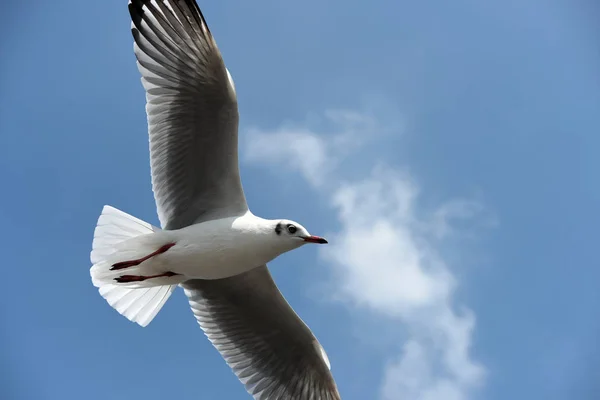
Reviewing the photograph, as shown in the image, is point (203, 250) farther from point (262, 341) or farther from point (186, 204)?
point (262, 341)

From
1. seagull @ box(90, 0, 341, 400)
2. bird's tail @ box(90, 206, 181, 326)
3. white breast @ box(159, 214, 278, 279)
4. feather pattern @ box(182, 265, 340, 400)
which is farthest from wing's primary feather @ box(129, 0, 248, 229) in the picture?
feather pattern @ box(182, 265, 340, 400)

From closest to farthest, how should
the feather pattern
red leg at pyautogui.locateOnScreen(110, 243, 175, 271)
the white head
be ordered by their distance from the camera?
the white head, red leg at pyautogui.locateOnScreen(110, 243, 175, 271), the feather pattern

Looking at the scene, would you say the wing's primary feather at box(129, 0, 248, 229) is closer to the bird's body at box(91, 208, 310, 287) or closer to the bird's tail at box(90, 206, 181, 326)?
the bird's body at box(91, 208, 310, 287)

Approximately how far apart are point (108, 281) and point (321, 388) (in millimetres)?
2285

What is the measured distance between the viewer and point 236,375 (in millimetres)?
7191

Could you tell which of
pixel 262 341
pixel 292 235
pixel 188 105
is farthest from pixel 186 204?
pixel 262 341

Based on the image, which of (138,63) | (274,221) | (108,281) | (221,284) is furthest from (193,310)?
(138,63)

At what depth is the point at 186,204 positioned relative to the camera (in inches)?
263

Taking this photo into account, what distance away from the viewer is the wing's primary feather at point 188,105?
6.26m

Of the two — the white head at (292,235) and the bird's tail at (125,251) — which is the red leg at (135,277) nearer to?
the bird's tail at (125,251)

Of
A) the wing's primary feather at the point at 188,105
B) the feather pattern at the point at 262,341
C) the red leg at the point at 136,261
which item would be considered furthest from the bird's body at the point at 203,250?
the feather pattern at the point at 262,341

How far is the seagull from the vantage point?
6148 millimetres

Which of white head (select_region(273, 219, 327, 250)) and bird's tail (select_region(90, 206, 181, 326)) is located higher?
white head (select_region(273, 219, 327, 250))

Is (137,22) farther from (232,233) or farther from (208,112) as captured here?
(232,233)
